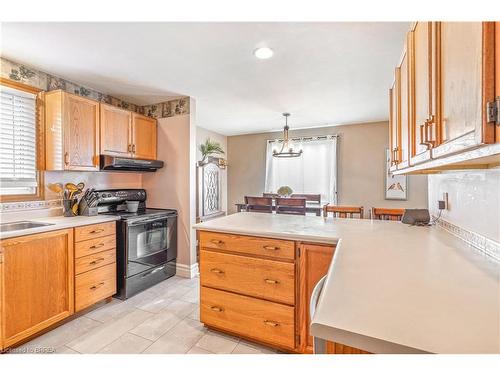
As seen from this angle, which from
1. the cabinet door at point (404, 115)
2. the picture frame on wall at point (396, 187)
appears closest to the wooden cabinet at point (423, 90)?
the cabinet door at point (404, 115)

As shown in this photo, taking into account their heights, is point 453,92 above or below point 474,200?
above

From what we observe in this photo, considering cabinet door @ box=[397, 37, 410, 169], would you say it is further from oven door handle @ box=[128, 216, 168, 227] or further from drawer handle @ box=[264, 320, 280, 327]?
oven door handle @ box=[128, 216, 168, 227]

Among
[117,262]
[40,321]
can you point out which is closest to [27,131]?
[117,262]

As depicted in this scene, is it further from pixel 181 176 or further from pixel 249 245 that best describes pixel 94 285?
pixel 249 245

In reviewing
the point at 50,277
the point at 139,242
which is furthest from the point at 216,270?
the point at 50,277

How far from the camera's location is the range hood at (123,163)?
273 cm

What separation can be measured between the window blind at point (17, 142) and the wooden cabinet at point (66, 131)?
12cm

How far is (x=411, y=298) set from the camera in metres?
0.74

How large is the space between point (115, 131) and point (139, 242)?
4.26ft

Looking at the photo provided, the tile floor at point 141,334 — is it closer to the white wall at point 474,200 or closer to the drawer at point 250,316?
the drawer at point 250,316
